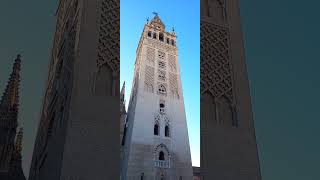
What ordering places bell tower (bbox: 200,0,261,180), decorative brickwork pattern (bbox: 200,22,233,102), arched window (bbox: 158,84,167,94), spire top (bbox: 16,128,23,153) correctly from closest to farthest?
bell tower (bbox: 200,0,261,180) < decorative brickwork pattern (bbox: 200,22,233,102) < spire top (bbox: 16,128,23,153) < arched window (bbox: 158,84,167,94)

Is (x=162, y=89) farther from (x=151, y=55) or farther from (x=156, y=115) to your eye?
(x=151, y=55)

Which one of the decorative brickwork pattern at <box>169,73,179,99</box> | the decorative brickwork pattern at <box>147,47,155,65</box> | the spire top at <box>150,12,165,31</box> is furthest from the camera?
the spire top at <box>150,12,165,31</box>

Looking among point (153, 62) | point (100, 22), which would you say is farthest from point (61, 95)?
point (153, 62)

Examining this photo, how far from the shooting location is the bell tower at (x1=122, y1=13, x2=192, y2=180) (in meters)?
22.2

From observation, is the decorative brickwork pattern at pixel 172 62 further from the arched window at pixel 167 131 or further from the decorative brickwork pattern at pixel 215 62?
the decorative brickwork pattern at pixel 215 62

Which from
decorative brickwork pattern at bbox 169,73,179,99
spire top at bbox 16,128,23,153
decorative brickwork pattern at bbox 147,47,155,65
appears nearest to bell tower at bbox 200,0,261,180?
spire top at bbox 16,128,23,153

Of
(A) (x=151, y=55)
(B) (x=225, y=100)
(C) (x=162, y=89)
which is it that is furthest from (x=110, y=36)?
(A) (x=151, y=55)

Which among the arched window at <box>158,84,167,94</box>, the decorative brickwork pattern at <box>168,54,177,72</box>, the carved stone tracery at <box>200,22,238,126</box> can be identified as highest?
the decorative brickwork pattern at <box>168,54,177,72</box>

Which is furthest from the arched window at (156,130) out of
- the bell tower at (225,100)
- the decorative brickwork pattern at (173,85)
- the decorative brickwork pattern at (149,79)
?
the bell tower at (225,100)

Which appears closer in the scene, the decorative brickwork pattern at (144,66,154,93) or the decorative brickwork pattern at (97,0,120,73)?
the decorative brickwork pattern at (97,0,120,73)

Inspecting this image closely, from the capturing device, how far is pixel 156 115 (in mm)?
24672

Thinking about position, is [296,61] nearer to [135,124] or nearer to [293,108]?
[293,108]

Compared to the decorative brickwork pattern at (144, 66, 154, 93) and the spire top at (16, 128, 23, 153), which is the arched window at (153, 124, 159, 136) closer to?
the decorative brickwork pattern at (144, 66, 154, 93)

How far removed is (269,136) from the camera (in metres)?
4.00
